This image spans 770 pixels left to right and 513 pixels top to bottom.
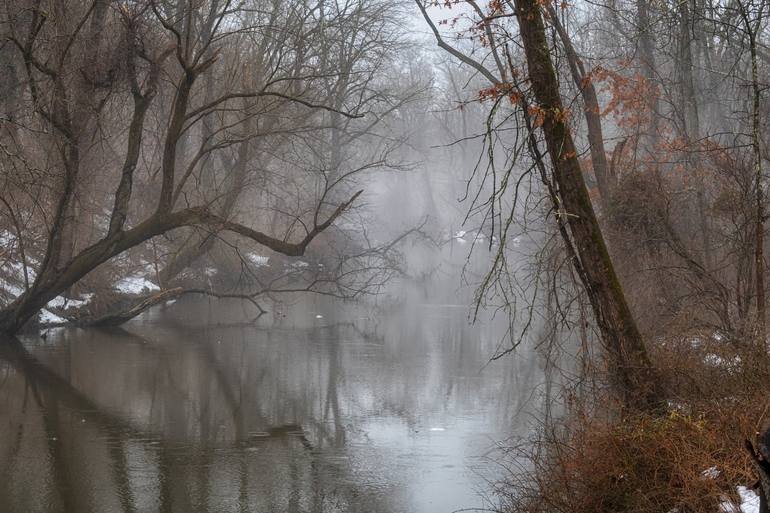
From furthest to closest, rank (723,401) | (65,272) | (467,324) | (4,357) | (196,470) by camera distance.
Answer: (467,324), (65,272), (4,357), (196,470), (723,401)

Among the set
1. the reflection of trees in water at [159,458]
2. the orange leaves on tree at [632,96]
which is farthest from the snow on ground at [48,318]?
the orange leaves on tree at [632,96]

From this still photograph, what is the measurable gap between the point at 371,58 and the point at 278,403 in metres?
20.9

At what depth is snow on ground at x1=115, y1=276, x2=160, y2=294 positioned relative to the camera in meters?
24.3

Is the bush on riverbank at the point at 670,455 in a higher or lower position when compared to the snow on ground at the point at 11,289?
lower

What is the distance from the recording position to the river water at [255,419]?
9.48 meters

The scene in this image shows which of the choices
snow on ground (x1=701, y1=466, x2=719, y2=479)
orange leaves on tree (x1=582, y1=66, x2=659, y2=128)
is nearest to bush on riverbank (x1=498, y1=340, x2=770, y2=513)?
snow on ground (x1=701, y1=466, x2=719, y2=479)

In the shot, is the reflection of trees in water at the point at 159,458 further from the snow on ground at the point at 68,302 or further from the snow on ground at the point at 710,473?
the snow on ground at the point at 68,302

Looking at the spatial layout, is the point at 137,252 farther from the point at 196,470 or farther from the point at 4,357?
the point at 196,470

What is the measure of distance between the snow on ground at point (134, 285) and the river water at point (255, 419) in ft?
6.68

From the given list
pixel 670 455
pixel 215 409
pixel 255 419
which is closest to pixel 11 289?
pixel 215 409

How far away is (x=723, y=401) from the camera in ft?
26.3

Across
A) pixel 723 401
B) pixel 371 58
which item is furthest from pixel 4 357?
pixel 371 58

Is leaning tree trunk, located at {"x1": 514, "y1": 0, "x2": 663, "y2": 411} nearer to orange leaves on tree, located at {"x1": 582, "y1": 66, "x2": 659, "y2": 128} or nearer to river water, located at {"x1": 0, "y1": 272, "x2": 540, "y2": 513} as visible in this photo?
river water, located at {"x1": 0, "y1": 272, "x2": 540, "y2": 513}

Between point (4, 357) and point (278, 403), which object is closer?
point (278, 403)
